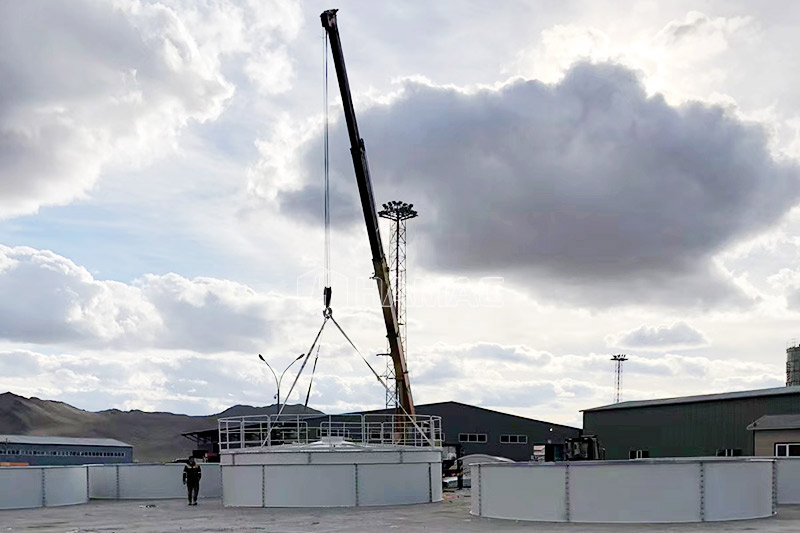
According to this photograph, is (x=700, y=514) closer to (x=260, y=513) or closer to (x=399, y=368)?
(x=260, y=513)

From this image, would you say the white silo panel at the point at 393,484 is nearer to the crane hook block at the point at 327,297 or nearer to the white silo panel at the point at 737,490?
the crane hook block at the point at 327,297

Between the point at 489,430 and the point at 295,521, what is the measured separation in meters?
62.2

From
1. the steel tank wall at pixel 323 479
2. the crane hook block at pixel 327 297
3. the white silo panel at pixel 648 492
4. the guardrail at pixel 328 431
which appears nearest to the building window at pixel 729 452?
the guardrail at pixel 328 431

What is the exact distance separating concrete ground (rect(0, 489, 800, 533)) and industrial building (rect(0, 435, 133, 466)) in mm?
66191

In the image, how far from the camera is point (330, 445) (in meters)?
36.2

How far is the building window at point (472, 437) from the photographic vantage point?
8844cm

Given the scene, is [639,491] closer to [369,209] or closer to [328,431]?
[328,431]

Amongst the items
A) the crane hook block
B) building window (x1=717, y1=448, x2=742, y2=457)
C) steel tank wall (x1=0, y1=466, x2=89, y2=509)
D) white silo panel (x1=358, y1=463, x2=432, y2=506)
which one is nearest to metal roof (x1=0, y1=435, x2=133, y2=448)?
steel tank wall (x1=0, y1=466, x2=89, y2=509)

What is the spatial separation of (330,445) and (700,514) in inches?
582

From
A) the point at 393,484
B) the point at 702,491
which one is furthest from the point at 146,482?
the point at 702,491

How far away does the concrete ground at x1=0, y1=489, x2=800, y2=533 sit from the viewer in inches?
1000

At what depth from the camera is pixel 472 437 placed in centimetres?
8875

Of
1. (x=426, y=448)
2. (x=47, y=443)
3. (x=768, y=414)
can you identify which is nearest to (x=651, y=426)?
(x=768, y=414)

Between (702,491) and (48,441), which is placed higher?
(702,491)
